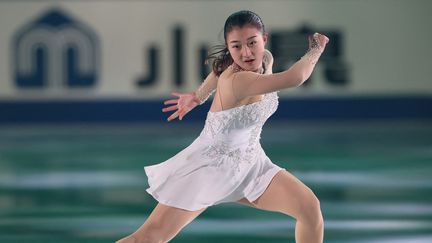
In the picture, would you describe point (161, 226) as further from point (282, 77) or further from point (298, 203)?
point (282, 77)

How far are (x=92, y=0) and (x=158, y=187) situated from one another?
43.9ft

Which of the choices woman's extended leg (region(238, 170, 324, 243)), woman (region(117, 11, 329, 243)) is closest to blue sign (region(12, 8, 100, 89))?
woman (region(117, 11, 329, 243))

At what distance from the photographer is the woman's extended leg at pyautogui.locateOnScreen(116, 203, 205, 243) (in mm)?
4629

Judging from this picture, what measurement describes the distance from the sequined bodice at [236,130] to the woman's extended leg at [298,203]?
17 cm

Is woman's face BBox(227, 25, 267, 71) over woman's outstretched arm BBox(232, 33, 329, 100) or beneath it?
over

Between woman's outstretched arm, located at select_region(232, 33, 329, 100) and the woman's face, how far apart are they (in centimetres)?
6

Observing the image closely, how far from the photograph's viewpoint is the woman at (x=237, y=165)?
4.65 meters

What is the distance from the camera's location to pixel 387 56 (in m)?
18.1

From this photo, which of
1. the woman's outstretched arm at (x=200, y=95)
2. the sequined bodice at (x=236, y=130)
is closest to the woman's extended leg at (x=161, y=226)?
the sequined bodice at (x=236, y=130)

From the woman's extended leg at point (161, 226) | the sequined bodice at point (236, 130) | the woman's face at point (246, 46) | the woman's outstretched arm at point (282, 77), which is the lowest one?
the woman's extended leg at point (161, 226)

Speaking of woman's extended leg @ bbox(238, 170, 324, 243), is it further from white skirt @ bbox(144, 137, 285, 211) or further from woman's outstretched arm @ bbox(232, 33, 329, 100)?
woman's outstretched arm @ bbox(232, 33, 329, 100)

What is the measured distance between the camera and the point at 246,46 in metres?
4.70

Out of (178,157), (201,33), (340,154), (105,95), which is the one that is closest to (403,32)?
(201,33)

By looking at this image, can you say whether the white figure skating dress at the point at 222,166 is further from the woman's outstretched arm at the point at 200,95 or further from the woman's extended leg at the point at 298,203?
the woman's outstretched arm at the point at 200,95
